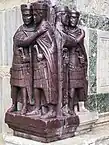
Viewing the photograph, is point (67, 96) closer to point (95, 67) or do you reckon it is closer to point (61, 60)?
point (61, 60)

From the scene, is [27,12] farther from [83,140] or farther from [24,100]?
[83,140]

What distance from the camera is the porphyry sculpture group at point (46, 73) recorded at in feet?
5.12

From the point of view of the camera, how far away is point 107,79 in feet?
7.06

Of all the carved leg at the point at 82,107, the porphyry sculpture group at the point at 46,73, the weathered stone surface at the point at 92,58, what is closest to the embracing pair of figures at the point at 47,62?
the porphyry sculpture group at the point at 46,73

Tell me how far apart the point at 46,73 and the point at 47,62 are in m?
0.05

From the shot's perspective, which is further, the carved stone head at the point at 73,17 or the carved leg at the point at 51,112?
the carved stone head at the point at 73,17

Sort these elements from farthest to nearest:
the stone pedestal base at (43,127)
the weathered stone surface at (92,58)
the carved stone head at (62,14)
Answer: the weathered stone surface at (92,58), the carved stone head at (62,14), the stone pedestal base at (43,127)

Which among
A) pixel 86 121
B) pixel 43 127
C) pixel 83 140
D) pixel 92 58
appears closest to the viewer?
pixel 43 127

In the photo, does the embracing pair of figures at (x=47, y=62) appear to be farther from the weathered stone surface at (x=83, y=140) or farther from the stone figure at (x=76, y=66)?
the weathered stone surface at (x=83, y=140)

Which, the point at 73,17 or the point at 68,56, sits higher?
the point at 73,17

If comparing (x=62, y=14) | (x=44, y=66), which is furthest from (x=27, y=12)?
(x=44, y=66)

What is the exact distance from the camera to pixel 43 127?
153 centimetres

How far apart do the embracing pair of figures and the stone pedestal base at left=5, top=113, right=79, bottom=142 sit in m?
0.04

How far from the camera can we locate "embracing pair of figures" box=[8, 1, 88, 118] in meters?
1.57
